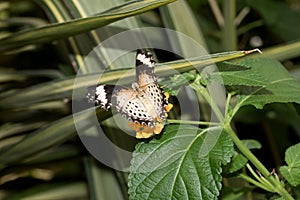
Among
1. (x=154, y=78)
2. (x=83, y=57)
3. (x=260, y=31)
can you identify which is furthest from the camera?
(x=260, y=31)

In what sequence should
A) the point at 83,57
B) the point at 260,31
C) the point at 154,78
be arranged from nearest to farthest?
1. the point at 154,78
2. the point at 83,57
3. the point at 260,31

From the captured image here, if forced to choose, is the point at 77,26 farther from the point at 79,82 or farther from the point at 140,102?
the point at 140,102

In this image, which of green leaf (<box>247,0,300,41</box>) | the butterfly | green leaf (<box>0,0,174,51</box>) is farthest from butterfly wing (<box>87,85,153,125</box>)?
green leaf (<box>247,0,300,41</box>)

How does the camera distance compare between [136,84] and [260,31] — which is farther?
[260,31]

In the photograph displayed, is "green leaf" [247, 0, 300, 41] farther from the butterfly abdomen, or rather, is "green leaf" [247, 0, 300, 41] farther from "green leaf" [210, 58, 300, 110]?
the butterfly abdomen

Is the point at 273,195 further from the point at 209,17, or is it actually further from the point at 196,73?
the point at 209,17

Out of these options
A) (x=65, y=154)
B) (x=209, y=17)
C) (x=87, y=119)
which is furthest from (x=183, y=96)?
(x=209, y=17)

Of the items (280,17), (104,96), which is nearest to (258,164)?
(104,96)

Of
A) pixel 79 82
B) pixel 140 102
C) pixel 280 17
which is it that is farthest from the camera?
pixel 280 17
